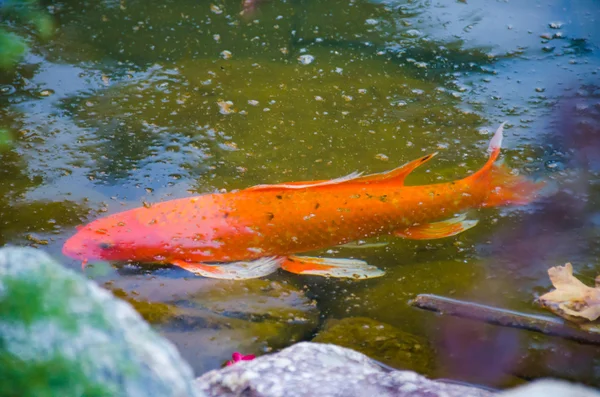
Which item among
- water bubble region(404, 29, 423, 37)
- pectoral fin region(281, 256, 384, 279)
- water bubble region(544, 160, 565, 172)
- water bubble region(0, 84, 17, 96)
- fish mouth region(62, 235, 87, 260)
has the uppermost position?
water bubble region(404, 29, 423, 37)

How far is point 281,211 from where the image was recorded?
290 cm

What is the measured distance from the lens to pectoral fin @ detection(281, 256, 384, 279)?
2.78 m

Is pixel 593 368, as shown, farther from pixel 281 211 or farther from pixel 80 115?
pixel 80 115

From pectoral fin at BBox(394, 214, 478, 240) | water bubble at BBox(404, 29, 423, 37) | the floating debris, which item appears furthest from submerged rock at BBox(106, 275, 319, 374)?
water bubble at BBox(404, 29, 423, 37)

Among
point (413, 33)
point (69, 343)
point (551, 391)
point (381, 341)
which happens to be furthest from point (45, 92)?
point (551, 391)

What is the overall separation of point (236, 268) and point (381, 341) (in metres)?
0.81

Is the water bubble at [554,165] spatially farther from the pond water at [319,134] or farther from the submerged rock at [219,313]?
the submerged rock at [219,313]

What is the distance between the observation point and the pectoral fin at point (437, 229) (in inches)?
117

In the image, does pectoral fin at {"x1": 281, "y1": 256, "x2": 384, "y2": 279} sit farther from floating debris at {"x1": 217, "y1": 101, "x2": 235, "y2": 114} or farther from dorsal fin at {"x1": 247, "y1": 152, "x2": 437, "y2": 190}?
floating debris at {"x1": 217, "y1": 101, "x2": 235, "y2": 114}

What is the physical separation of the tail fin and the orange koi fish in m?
0.01

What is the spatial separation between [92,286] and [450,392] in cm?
119

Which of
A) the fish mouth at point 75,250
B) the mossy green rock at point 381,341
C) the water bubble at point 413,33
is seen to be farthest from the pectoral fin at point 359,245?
the water bubble at point 413,33

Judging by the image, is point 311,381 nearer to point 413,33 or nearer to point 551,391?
point 551,391

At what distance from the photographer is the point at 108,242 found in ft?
9.16
